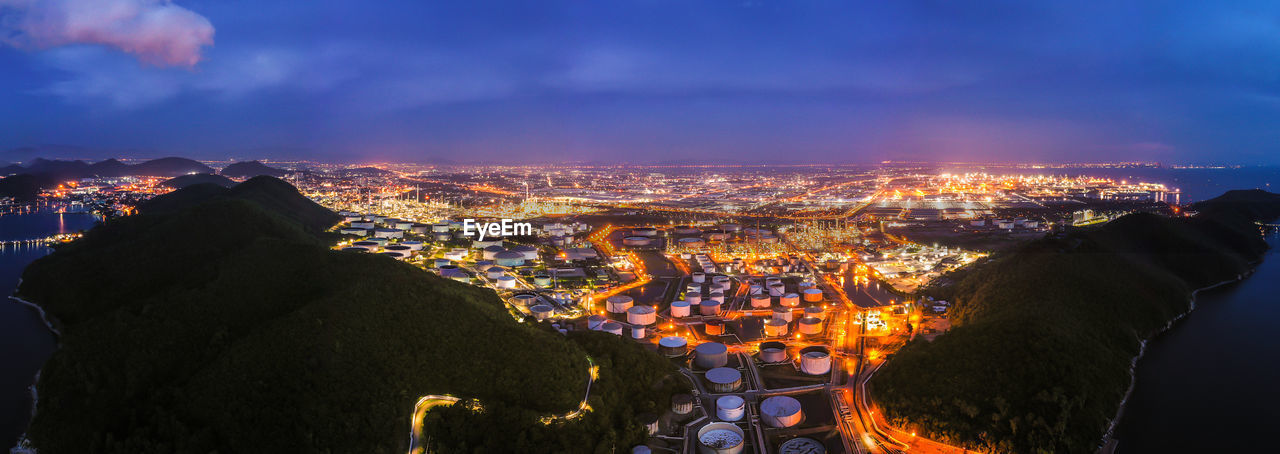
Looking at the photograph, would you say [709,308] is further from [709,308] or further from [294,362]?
[294,362]

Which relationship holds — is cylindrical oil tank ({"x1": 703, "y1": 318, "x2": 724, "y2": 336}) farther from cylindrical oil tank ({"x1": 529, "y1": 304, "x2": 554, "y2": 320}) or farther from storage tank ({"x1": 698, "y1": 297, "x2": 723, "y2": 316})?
cylindrical oil tank ({"x1": 529, "y1": 304, "x2": 554, "y2": 320})

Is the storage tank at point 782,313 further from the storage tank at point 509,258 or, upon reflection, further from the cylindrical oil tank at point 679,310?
the storage tank at point 509,258

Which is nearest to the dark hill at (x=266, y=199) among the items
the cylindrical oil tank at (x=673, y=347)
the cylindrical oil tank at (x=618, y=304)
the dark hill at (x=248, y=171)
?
the cylindrical oil tank at (x=618, y=304)

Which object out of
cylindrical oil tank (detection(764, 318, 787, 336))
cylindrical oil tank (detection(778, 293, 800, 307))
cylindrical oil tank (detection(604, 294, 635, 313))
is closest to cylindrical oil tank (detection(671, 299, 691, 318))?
cylindrical oil tank (detection(604, 294, 635, 313))

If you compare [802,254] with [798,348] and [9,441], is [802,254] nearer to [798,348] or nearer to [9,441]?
[798,348]

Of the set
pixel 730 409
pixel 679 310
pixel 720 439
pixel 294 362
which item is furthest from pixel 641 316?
pixel 294 362

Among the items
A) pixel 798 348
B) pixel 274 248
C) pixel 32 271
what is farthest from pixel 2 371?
pixel 798 348
